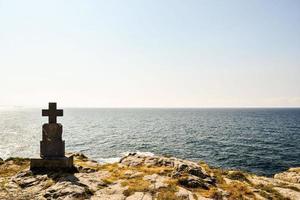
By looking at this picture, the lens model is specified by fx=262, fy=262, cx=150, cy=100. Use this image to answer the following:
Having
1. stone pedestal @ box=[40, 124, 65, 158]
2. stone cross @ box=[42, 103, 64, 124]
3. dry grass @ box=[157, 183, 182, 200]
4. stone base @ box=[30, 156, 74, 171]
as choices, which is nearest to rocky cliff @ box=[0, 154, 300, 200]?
dry grass @ box=[157, 183, 182, 200]

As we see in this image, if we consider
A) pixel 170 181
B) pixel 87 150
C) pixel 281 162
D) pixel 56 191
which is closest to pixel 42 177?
pixel 56 191

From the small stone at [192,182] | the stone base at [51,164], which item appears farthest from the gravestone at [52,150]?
the small stone at [192,182]

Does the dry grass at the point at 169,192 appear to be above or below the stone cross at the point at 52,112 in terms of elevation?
below

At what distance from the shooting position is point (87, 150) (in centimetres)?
7019

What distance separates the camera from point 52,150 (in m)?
17.7

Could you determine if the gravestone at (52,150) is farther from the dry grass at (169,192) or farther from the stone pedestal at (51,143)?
the dry grass at (169,192)

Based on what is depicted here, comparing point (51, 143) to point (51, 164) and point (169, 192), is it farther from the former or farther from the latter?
point (169, 192)

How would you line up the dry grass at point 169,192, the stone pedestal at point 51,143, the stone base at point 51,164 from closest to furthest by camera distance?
the dry grass at point 169,192
the stone base at point 51,164
the stone pedestal at point 51,143

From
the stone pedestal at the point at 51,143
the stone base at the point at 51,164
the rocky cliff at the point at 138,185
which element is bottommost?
the rocky cliff at the point at 138,185

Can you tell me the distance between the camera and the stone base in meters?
17.1

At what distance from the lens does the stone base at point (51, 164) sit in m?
17.1

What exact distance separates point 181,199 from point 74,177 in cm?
685

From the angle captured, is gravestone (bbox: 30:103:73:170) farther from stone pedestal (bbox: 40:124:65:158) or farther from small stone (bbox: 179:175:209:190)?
small stone (bbox: 179:175:209:190)

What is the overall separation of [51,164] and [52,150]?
1002 millimetres
